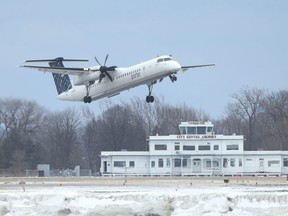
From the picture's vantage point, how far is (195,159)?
127 m

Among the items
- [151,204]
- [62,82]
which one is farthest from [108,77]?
[151,204]

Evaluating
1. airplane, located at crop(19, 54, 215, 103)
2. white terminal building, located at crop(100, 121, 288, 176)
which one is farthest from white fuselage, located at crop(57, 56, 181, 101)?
white terminal building, located at crop(100, 121, 288, 176)

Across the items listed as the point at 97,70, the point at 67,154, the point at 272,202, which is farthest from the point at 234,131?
the point at 272,202

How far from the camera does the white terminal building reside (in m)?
125

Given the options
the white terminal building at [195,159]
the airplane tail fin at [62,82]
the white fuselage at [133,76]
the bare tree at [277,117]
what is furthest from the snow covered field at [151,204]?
the bare tree at [277,117]

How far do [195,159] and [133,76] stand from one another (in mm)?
50573

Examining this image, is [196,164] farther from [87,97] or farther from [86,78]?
[87,97]

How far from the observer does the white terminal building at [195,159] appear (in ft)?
410

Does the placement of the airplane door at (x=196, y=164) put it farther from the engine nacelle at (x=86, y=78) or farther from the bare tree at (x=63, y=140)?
the engine nacelle at (x=86, y=78)

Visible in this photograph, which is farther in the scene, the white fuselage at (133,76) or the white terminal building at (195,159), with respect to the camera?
the white terminal building at (195,159)

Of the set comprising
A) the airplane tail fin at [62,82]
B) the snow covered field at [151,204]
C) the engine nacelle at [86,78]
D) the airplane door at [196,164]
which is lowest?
the snow covered field at [151,204]

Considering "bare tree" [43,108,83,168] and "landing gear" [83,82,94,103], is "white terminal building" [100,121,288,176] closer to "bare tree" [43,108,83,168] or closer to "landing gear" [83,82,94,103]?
"bare tree" [43,108,83,168]

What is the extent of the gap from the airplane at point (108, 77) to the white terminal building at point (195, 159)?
37132mm

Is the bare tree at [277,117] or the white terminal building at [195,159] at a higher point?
the bare tree at [277,117]
